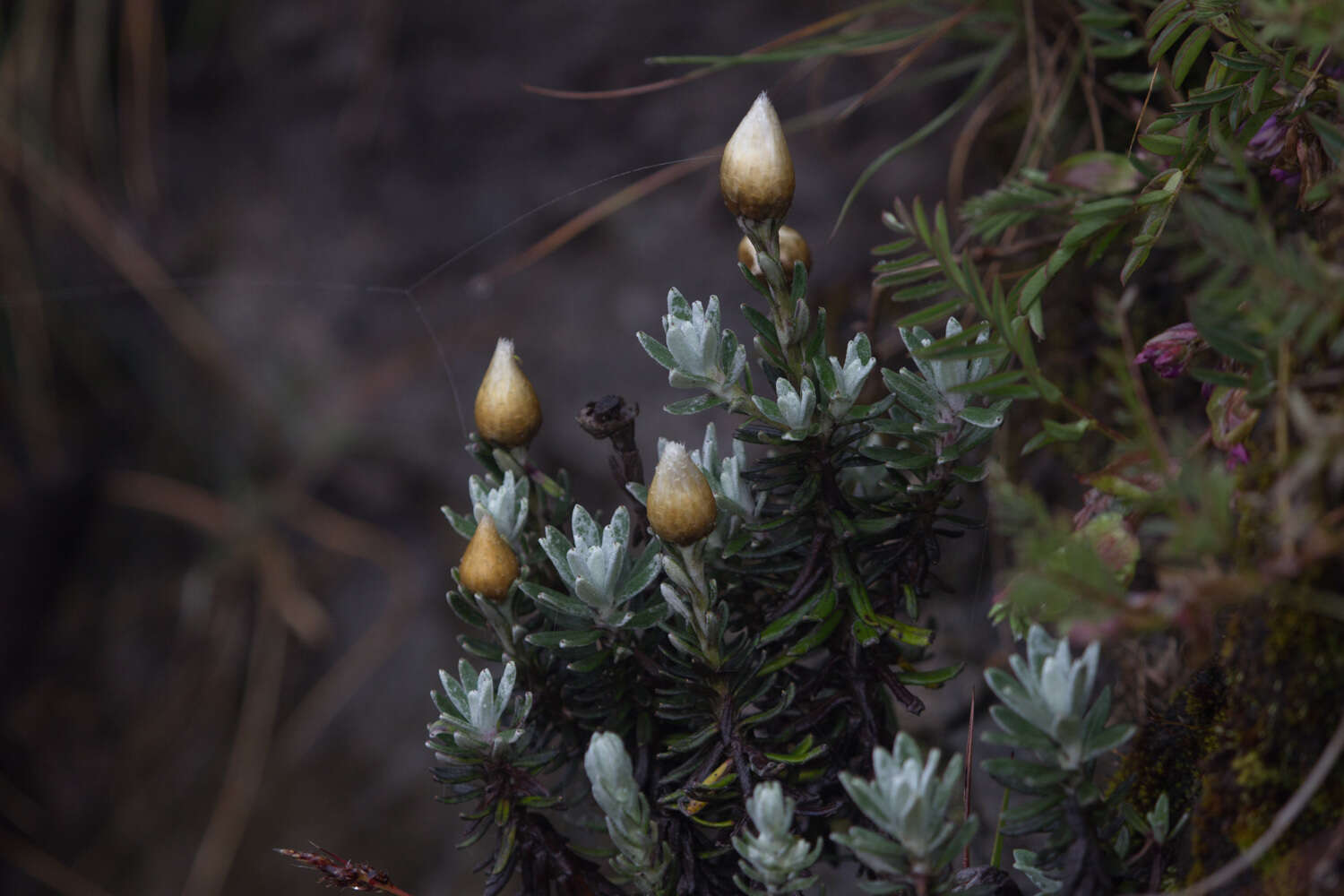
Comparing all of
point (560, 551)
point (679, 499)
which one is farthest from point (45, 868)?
point (679, 499)

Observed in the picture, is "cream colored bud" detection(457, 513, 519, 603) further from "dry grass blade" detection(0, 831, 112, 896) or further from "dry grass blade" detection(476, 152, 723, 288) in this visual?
"dry grass blade" detection(0, 831, 112, 896)

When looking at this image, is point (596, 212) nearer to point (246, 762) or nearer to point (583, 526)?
point (583, 526)

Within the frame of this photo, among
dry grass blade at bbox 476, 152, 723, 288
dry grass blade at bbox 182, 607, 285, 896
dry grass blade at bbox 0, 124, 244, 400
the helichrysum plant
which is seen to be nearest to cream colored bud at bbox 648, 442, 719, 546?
the helichrysum plant

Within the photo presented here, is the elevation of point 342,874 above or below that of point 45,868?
above

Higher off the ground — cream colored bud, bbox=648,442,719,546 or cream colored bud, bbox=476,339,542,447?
cream colored bud, bbox=648,442,719,546

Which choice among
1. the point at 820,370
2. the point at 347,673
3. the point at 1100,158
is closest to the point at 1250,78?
the point at 1100,158
